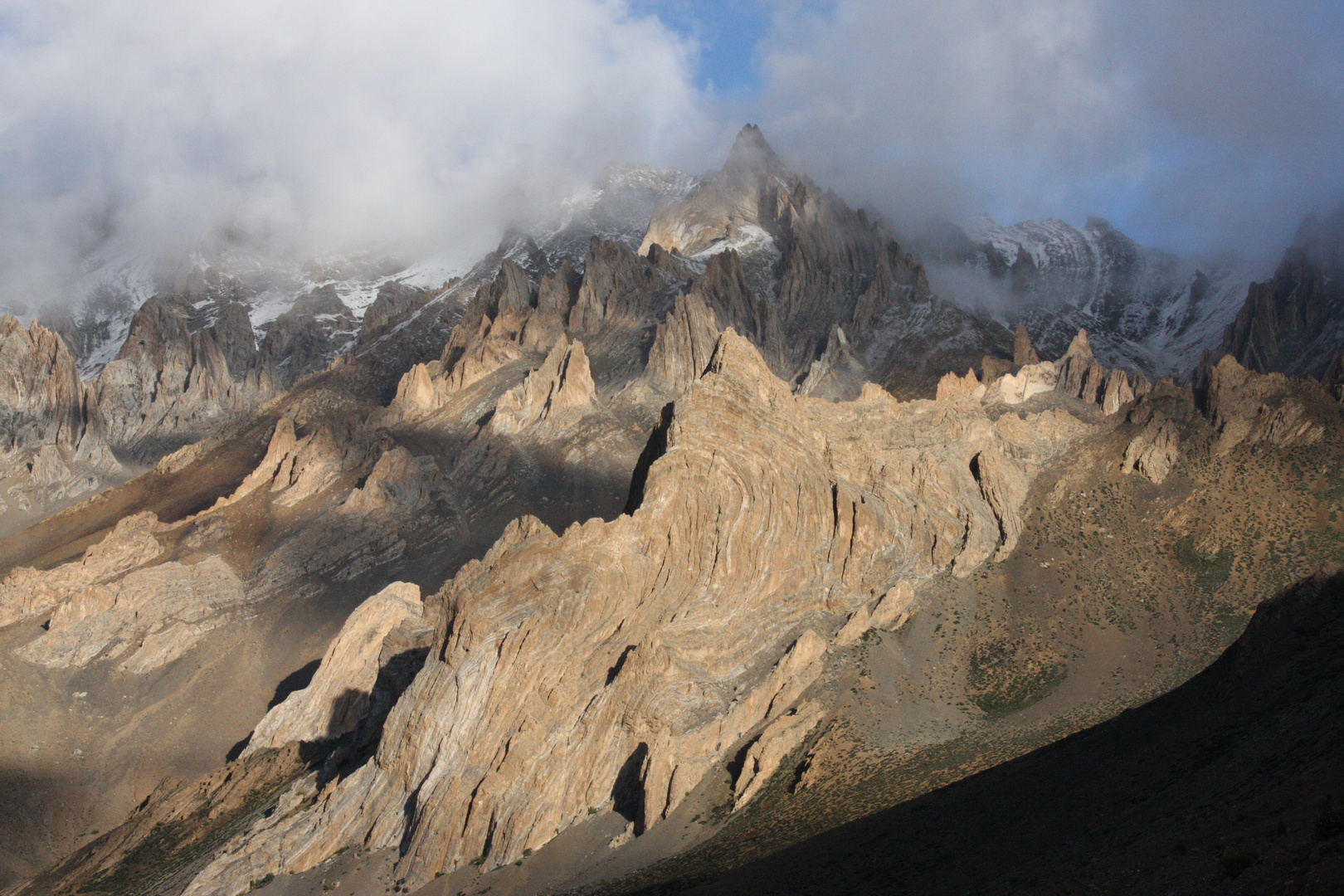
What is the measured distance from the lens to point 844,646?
74.9 m

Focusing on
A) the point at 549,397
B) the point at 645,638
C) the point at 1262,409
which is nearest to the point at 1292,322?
the point at 1262,409

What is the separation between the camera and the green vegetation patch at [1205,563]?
7981cm

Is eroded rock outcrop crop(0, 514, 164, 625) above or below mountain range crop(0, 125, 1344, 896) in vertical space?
above

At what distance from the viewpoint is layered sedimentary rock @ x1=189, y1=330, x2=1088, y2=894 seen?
64.1 metres

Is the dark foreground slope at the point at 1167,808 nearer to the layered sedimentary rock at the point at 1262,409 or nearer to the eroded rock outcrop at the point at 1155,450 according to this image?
the eroded rock outcrop at the point at 1155,450

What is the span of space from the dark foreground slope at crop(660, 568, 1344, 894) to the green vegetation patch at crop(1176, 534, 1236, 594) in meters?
31.9

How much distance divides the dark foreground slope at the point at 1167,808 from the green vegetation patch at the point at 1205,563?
104 feet

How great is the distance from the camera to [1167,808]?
34938mm

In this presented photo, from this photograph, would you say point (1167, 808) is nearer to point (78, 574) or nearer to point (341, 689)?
point (341, 689)

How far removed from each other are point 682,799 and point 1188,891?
39.5 m

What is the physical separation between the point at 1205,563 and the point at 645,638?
1861 inches

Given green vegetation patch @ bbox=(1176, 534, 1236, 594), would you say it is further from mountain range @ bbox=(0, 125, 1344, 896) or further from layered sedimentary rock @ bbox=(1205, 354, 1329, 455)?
layered sedimentary rock @ bbox=(1205, 354, 1329, 455)

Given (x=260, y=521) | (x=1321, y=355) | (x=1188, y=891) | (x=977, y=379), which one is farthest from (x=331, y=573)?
(x=1321, y=355)

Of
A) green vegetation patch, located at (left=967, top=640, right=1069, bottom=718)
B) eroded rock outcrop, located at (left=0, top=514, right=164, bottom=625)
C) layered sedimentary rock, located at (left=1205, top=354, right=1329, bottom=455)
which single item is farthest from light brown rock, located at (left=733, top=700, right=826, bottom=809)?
eroded rock outcrop, located at (left=0, top=514, right=164, bottom=625)
